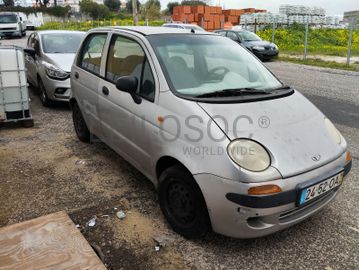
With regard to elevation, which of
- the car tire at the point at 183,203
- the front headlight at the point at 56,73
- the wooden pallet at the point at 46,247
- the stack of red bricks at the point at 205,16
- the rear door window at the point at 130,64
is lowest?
the wooden pallet at the point at 46,247

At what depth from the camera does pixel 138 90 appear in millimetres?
3422

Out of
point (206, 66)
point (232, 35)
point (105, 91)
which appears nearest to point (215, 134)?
point (206, 66)

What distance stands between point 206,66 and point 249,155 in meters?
1.26

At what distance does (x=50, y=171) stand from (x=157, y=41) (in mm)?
2107

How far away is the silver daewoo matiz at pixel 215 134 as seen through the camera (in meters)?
2.52

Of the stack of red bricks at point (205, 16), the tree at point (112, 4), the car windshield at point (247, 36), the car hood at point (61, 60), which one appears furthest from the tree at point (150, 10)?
the car hood at point (61, 60)

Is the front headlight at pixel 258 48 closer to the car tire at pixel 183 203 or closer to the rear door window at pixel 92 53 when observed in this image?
the rear door window at pixel 92 53

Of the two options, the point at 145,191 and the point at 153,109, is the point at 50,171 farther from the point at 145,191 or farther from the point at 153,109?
the point at 153,109

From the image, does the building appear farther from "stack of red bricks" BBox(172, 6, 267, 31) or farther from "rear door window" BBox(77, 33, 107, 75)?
"stack of red bricks" BBox(172, 6, 267, 31)

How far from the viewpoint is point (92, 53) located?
4523 millimetres

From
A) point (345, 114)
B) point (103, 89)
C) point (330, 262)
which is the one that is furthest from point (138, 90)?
point (345, 114)

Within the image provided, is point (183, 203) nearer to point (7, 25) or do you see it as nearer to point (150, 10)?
point (7, 25)

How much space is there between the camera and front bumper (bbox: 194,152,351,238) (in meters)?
2.46

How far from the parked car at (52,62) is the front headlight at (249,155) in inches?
198
